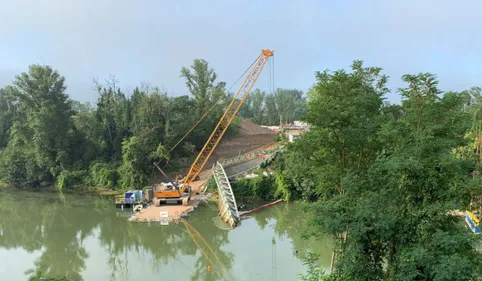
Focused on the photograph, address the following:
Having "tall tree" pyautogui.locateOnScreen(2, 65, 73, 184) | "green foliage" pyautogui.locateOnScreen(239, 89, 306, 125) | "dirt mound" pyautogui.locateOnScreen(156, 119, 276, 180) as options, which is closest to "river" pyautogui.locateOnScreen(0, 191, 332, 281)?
"tall tree" pyautogui.locateOnScreen(2, 65, 73, 184)

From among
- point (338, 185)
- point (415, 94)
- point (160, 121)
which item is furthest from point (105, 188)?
point (415, 94)

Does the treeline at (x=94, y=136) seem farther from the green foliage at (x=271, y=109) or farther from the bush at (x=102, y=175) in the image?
the green foliage at (x=271, y=109)

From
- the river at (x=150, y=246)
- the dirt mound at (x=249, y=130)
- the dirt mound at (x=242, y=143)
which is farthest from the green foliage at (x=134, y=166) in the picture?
the dirt mound at (x=249, y=130)

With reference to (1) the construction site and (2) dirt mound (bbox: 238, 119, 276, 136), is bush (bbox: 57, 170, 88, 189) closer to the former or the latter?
(1) the construction site

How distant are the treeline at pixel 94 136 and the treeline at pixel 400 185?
24227mm

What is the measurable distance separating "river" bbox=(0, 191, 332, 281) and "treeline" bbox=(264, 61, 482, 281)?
262 inches

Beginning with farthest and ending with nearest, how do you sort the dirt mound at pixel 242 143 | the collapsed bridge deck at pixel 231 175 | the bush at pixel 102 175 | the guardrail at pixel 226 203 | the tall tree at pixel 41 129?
the dirt mound at pixel 242 143
the tall tree at pixel 41 129
the bush at pixel 102 175
the collapsed bridge deck at pixel 231 175
the guardrail at pixel 226 203

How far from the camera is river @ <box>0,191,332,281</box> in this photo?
49.2 ft

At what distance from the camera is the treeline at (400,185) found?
686 centimetres

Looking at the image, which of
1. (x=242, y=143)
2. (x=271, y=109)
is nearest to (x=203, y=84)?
(x=242, y=143)

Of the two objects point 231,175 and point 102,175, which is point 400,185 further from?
Answer: point 102,175

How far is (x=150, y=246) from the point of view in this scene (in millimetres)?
18375

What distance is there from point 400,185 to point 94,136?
33066 mm

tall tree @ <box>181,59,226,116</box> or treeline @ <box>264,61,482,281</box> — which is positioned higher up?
tall tree @ <box>181,59,226,116</box>
